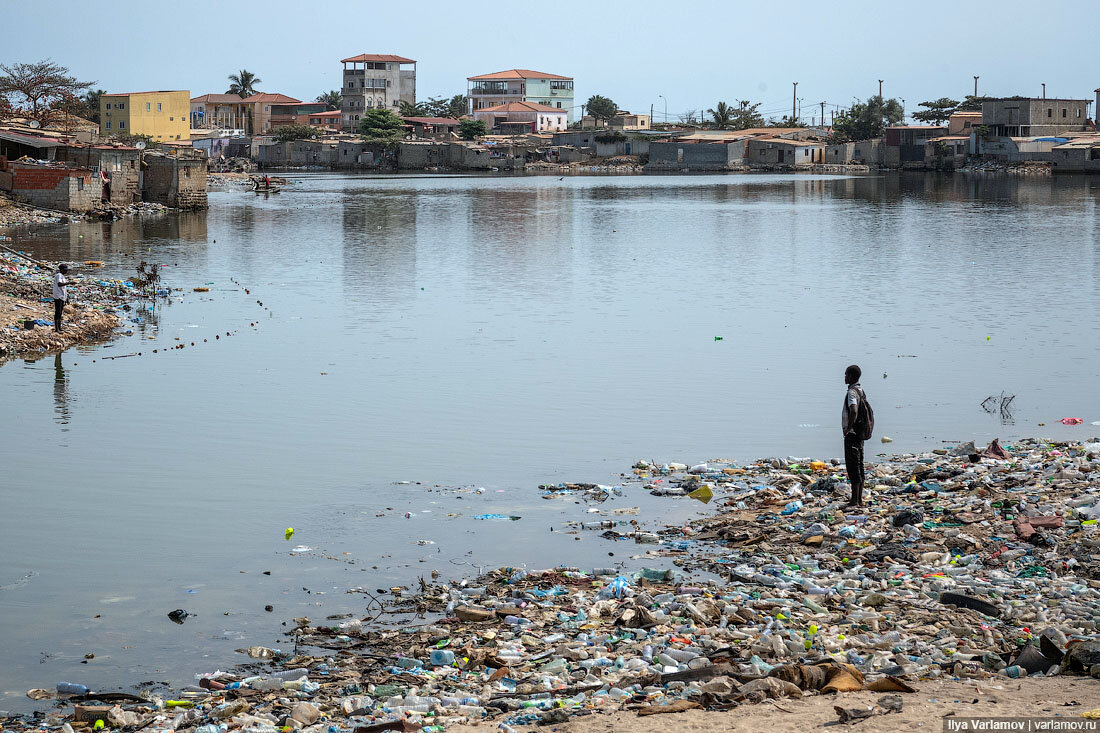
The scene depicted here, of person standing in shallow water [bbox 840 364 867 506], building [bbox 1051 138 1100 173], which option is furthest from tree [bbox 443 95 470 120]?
person standing in shallow water [bbox 840 364 867 506]

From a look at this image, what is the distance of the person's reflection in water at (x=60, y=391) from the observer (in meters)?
14.9

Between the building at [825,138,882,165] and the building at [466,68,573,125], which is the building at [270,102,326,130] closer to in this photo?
the building at [466,68,573,125]

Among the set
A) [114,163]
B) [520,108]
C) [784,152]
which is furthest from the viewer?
[520,108]

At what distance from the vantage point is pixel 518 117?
12525cm

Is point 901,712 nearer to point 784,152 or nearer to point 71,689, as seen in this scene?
point 71,689

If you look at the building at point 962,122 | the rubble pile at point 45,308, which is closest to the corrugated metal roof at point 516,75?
the building at point 962,122

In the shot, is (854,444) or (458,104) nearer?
(854,444)

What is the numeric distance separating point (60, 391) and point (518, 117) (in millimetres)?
112561

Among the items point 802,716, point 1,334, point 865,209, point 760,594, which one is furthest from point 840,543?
point 865,209

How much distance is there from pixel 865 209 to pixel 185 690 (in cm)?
5414

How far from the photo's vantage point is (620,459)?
12.8 meters

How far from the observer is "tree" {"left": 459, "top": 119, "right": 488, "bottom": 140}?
111500 mm

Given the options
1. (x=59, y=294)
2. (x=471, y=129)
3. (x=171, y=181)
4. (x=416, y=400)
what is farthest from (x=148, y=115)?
(x=416, y=400)

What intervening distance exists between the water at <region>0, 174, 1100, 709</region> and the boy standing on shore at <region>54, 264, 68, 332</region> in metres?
0.97
